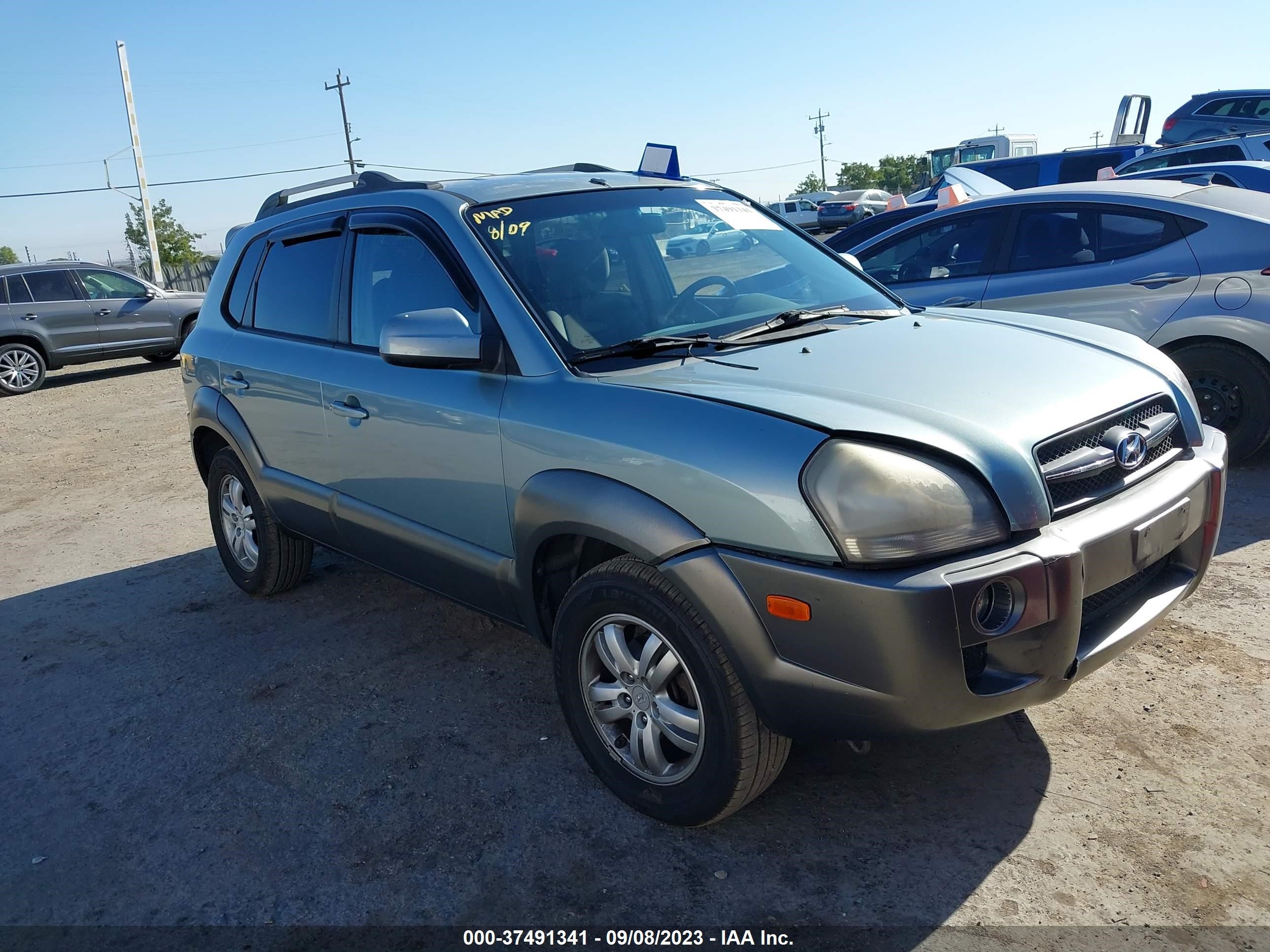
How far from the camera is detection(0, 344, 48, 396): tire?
14.3m

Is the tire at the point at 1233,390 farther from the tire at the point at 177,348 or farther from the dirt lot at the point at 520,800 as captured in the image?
the tire at the point at 177,348

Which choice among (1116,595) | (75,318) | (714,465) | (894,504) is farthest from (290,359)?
(75,318)

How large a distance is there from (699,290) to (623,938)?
2.18 m

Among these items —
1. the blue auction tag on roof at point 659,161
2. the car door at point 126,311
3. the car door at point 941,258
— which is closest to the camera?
the blue auction tag on roof at point 659,161

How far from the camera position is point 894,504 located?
2357 mm

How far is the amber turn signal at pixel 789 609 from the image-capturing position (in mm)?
2408

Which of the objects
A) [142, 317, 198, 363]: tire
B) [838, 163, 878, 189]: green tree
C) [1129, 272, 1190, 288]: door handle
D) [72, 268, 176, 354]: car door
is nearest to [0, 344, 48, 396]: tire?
[72, 268, 176, 354]: car door

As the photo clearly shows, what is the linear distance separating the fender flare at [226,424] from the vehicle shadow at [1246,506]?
4.36 m

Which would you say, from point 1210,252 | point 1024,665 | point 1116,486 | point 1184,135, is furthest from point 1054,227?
point 1184,135

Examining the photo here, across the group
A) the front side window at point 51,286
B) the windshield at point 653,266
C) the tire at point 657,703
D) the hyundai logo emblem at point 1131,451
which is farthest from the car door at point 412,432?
the front side window at point 51,286

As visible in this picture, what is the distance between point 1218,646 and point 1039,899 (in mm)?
1745

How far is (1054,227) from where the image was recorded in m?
6.18

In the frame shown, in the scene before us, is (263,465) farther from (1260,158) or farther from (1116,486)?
(1260,158)

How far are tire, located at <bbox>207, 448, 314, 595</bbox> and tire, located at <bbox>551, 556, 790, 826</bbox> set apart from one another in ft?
7.29
